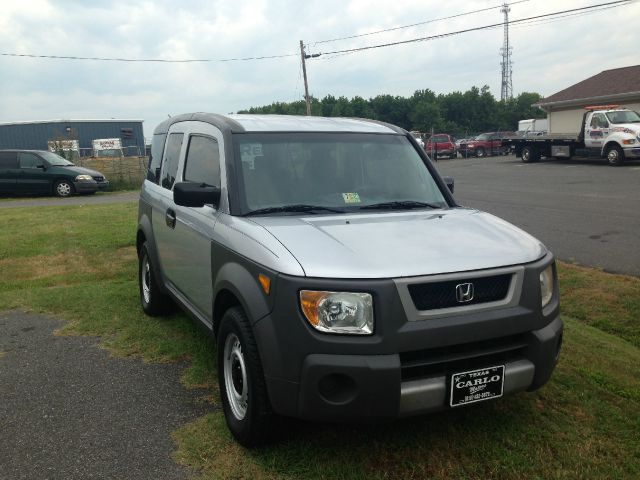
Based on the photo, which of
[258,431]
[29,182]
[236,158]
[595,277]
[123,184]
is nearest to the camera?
[258,431]

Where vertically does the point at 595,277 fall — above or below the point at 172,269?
below

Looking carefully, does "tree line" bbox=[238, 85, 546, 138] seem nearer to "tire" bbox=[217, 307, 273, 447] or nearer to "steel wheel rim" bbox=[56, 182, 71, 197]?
"steel wheel rim" bbox=[56, 182, 71, 197]

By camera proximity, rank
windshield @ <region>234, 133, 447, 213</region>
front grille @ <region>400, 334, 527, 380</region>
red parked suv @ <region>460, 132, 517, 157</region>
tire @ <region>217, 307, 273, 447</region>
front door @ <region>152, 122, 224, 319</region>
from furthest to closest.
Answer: red parked suv @ <region>460, 132, 517, 157</region> < front door @ <region>152, 122, 224, 319</region> < windshield @ <region>234, 133, 447, 213</region> < tire @ <region>217, 307, 273, 447</region> < front grille @ <region>400, 334, 527, 380</region>

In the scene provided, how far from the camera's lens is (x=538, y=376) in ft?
10.00

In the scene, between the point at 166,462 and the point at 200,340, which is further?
the point at 200,340

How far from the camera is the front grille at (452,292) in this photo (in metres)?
2.77

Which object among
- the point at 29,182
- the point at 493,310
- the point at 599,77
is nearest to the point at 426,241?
the point at 493,310

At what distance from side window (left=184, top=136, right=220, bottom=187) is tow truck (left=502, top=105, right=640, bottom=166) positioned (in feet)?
74.6

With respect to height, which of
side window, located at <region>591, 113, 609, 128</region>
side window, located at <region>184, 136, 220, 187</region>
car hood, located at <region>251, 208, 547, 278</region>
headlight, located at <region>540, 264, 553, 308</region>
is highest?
side window, located at <region>591, 113, 609, 128</region>

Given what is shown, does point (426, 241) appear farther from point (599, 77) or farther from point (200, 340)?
point (599, 77)

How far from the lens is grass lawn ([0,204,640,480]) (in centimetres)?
301

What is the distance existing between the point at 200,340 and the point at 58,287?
3.00 meters

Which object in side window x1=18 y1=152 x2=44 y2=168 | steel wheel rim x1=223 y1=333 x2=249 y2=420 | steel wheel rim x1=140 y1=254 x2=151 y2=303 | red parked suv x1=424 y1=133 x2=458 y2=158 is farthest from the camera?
red parked suv x1=424 y1=133 x2=458 y2=158

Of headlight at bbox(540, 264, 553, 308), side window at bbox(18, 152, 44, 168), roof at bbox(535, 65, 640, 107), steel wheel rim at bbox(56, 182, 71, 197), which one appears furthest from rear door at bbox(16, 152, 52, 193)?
roof at bbox(535, 65, 640, 107)
